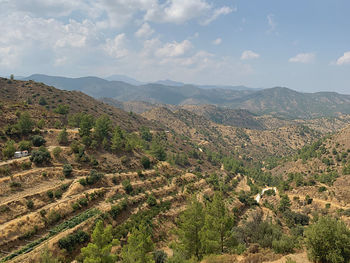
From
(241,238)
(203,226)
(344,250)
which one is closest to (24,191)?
(203,226)

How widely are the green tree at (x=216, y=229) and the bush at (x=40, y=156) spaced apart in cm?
4735

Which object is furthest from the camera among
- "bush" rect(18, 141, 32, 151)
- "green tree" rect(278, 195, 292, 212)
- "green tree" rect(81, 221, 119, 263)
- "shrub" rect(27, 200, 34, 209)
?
"green tree" rect(278, 195, 292, 212)

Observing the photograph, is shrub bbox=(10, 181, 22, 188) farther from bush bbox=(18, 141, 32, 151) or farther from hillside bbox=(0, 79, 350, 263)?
bush bbox=(18, 141, 32, 151)

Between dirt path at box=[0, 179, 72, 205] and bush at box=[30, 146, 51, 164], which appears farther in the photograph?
bush at box=[30, 146, 51, 164]

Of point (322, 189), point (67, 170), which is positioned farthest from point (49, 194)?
point (322, 189)

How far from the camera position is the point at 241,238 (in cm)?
4825

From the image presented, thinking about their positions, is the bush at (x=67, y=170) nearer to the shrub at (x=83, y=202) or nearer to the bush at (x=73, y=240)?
the shrub at (x=83, y=202)

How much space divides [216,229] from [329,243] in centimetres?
1579

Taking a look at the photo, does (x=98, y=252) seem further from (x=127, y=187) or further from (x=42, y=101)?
(x=42, y=101)

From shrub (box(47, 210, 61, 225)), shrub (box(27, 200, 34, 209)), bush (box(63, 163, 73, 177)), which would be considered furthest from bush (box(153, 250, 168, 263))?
bush (box(63, 163, 73, 177))

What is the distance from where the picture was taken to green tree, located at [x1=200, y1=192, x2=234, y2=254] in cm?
3297

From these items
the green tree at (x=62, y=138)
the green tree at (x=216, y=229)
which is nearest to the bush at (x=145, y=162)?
the green tree at (x=62, y=138)

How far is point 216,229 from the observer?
36.1m

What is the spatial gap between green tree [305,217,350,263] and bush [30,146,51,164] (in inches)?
2471
